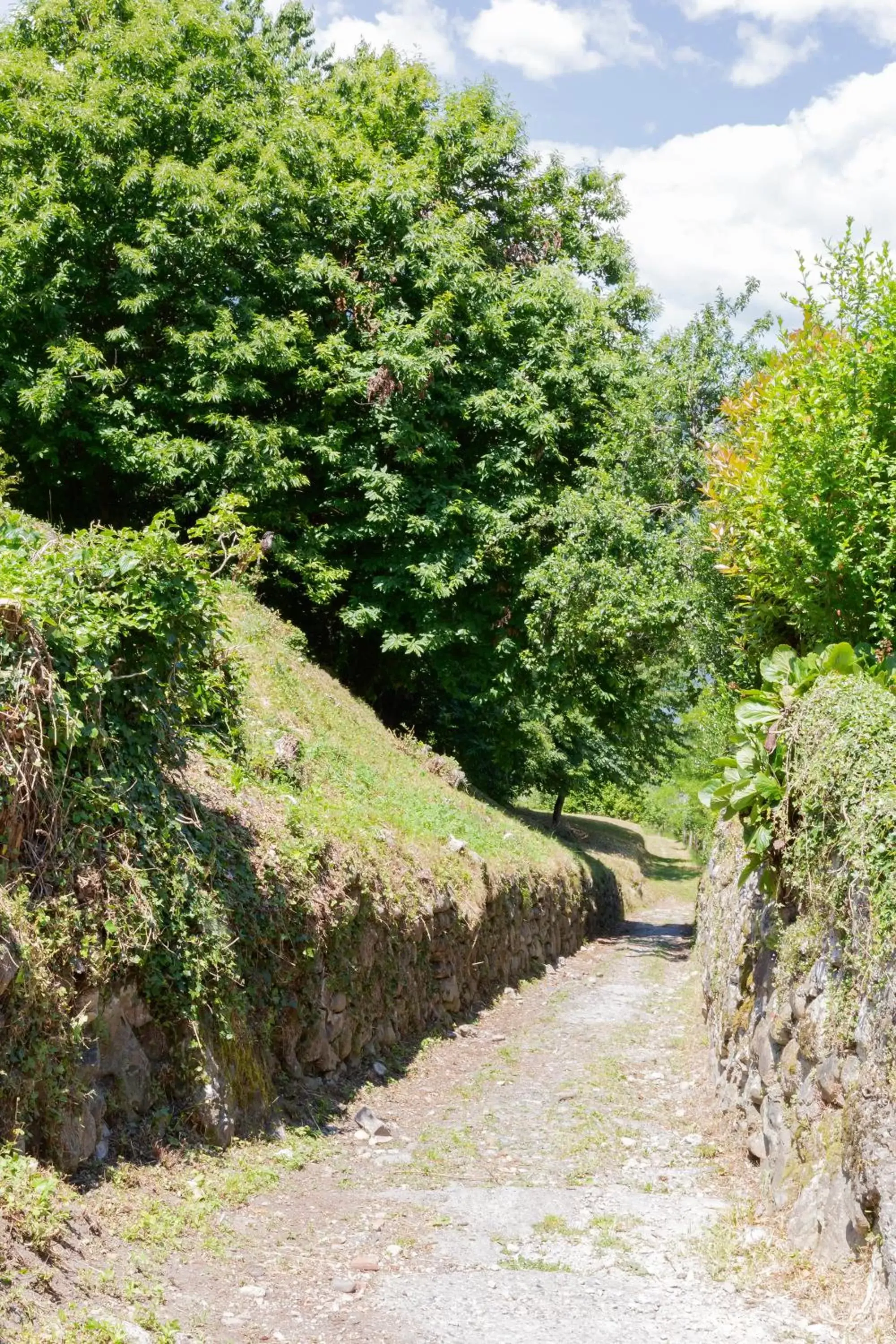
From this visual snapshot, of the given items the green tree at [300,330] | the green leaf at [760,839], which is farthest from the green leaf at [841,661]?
the green tree at [300,330]

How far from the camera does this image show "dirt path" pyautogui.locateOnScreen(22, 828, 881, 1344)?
5.18 metres

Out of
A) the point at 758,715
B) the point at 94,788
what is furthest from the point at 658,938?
the point at 94,788

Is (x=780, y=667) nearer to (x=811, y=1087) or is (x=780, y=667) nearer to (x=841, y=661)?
(x=841, y=661)

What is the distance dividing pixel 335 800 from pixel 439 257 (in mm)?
11651

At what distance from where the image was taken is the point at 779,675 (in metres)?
7.99

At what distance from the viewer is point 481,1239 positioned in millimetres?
6422

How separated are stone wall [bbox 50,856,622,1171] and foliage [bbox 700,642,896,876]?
11.2 feet

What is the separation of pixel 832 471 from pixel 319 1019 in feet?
19.9

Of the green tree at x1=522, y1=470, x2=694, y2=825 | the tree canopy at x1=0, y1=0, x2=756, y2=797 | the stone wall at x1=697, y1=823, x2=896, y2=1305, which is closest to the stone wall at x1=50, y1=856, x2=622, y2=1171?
the stone wall at x1=697, y1=823, x2=896, y2=1305

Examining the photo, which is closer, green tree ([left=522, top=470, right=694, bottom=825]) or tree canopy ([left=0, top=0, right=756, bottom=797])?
tree canopy ([left=0, top=0, right=756, bottom=797])

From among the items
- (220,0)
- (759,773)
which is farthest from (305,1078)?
(220,0)

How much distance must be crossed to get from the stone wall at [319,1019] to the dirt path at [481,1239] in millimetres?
396

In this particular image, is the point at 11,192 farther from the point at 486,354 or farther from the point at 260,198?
the point at 486,354

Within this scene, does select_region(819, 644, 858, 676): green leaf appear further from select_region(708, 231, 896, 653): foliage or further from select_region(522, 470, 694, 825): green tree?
select_region(522, 470, 694, 825): green tree
